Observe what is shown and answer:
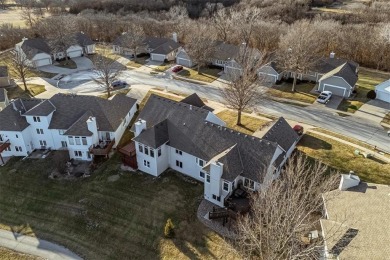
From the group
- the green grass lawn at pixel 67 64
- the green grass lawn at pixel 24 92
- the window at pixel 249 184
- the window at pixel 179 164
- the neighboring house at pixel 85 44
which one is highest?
the neighboring house at pixel 85 44

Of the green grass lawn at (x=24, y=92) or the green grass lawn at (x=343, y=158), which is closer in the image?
the green grass lawn at (x=343, y=158)

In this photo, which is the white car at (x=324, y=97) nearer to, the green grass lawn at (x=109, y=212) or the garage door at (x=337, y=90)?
the garage door at (x=337, y=90)

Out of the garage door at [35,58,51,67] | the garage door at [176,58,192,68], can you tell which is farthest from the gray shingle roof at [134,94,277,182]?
the garage door at [35,58,51,67]

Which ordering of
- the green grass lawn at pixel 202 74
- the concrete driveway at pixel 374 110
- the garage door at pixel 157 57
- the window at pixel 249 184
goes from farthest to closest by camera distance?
the garage door at pixel 157 57 → the green grass lawn at pixel 202 74 → the concrete driveway at pixel 374 110 → the window at pixel 249 184

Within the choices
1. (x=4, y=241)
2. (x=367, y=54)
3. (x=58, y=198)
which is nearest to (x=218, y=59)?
(x=367, y=54)

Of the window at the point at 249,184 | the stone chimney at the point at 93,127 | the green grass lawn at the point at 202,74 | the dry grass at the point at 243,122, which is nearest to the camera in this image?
the window at the point at 249,184

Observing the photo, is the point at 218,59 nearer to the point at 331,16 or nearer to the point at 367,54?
the point at 367,54

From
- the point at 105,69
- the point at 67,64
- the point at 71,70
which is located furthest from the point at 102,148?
the point at 67,64

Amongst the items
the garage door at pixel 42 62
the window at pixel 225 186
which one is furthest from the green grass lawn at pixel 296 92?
the garage door at pixel 42 62
